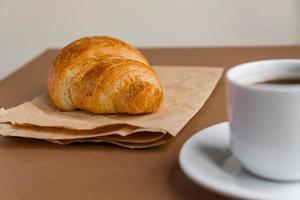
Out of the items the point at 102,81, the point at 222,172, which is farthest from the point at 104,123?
the point at 222,172

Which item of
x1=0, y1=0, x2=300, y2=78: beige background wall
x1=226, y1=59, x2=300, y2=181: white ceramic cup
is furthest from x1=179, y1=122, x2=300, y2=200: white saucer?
x1=0, y1=0, x2=300, y2=78: beige background wall

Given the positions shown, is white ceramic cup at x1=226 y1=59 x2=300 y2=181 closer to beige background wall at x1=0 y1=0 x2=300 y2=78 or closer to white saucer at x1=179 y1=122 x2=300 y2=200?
white saucer at x1=179 y1=122 x2=300 y2=200

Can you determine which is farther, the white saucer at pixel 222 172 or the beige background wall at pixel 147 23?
the beige background wall at pixel 147 23

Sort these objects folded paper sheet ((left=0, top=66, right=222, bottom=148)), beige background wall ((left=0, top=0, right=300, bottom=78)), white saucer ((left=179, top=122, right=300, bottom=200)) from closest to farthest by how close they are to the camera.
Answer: white saucer ((left=179, top=122, right=300, bottom=200)) → folded paper sheet ((left=0, top=66, right=222, bottom=148)) → beige background wall ((left=0, top=0, right=300, bottom=78))

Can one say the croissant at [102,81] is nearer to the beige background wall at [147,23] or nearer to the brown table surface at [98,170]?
the brown table surface at [98,170]

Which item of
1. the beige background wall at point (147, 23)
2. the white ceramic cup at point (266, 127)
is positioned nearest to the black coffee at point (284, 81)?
the white ceramic cup at point (266, 127)

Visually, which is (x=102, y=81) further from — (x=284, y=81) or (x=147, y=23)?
(x=147, y=23)
